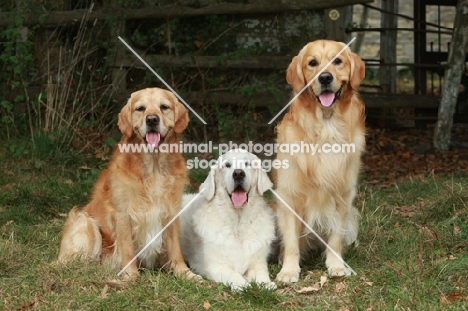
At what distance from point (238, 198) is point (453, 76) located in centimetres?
449

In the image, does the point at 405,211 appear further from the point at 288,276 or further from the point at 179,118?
the point at 179,118

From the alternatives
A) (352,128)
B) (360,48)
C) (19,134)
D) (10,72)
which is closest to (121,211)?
(352,128)

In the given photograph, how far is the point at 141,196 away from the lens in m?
4.84

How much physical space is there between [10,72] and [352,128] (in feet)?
15.8

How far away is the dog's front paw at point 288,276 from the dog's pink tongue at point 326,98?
1.12m

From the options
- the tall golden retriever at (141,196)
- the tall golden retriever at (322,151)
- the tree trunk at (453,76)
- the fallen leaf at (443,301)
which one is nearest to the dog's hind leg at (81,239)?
the tall golden retriever at (141,196)

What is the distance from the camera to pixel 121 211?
15.9 feet

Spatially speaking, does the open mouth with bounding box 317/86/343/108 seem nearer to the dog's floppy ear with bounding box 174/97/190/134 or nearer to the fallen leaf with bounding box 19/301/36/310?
the dog's floppy ear with bounding box 174/97/190/134

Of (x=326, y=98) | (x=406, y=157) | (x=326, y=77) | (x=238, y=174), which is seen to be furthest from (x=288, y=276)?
(x=406, y=157)

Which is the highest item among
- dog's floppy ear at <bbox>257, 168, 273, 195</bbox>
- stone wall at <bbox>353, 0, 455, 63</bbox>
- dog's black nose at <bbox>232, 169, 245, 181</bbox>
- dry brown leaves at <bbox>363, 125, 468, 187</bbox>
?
stone wall at <bbox>353, 0, 455, 63</bbox>

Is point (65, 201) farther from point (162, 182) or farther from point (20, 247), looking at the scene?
point (162, 182)

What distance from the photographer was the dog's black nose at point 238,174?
4965 millimetres

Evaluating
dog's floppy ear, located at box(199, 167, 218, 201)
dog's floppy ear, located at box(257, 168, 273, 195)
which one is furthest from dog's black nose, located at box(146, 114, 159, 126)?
dog's floppy ear, located at box(257, 168, 273, 195)

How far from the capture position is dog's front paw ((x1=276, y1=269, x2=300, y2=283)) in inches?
190
